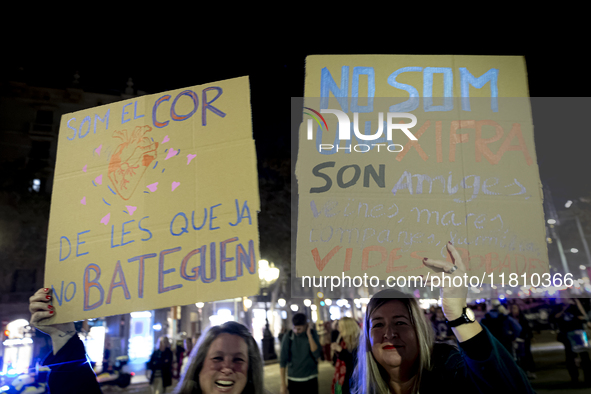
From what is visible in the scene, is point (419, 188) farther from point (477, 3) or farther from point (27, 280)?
point (27, 280)

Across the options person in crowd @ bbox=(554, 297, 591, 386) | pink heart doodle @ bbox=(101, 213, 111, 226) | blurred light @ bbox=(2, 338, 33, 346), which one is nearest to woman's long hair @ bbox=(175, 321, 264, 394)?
pink heart doodle @ bbox=(101, 213, 111, 226)

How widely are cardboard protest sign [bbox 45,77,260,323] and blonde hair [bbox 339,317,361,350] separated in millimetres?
4087

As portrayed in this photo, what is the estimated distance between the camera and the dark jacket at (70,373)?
2.19 metres

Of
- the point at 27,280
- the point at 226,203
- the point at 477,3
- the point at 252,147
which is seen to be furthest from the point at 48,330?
the point at 27,280

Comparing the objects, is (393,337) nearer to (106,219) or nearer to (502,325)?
(106,219)

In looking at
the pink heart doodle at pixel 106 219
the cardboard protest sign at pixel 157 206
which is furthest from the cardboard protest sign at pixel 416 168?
the pink heart doodle at pixel 106 219

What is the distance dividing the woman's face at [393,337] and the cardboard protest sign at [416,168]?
21cm

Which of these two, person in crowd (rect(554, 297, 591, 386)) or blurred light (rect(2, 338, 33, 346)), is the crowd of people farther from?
blurred light (rect(2, 338, 33, 346))

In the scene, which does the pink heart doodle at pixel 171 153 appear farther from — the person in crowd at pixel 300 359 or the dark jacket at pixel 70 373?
the person in crowd at pixel 300 359

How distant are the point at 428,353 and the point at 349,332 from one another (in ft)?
13.4

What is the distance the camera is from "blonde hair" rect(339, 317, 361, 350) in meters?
5.90

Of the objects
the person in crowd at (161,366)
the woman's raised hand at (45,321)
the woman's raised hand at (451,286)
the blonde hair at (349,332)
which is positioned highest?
the woman's raised hand at (451,286)

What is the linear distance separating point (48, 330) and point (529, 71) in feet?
14.6

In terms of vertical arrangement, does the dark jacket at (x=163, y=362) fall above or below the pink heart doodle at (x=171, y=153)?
below
